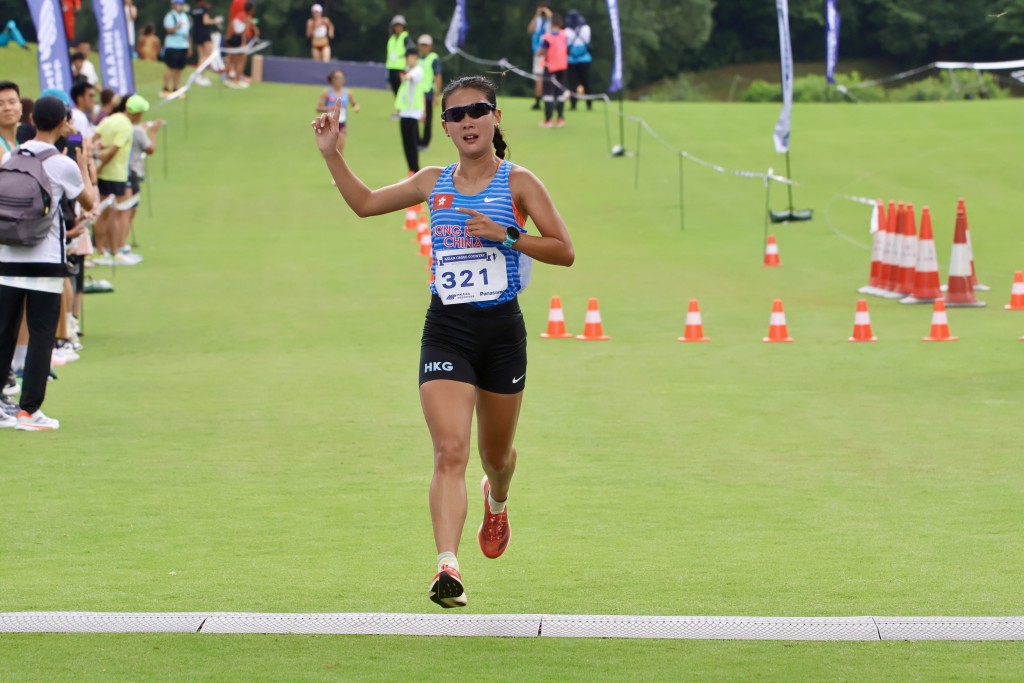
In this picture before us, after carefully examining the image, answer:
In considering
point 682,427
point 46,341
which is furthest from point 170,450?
point 682,427

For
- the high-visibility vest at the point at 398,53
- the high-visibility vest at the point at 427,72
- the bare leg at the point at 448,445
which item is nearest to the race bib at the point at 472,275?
the bare leg at the point at 448,445

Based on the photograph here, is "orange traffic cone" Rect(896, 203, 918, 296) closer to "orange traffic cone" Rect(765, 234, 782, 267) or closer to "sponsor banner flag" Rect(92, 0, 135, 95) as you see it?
"orange traffic cone" Rect(765, 234, 782, 267)

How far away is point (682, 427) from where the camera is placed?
38.1ft

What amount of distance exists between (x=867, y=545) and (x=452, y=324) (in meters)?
2.28

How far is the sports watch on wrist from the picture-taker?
6.58 m

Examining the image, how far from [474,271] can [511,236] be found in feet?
0.70

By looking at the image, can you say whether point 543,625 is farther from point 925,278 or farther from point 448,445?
point 925,278

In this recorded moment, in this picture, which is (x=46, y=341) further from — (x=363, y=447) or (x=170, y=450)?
(x=363, y=447)

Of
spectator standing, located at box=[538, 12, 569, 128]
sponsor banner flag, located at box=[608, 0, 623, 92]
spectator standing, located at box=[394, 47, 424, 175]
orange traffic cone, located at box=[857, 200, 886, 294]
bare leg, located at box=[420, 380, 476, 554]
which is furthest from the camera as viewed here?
spectator standing, located at box=[538, 12, 569, 128]

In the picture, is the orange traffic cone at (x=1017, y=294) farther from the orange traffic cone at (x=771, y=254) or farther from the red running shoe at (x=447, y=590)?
the red running shoe at (x=447, y=590)

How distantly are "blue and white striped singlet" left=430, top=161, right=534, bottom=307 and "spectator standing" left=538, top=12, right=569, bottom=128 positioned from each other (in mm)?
28317

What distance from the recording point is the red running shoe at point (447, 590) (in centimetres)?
593

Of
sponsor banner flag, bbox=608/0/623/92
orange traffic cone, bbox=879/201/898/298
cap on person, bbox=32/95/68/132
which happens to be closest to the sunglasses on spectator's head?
cap on person, bbox=32/95/68/132

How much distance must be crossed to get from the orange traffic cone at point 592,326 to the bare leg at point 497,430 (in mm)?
9461
